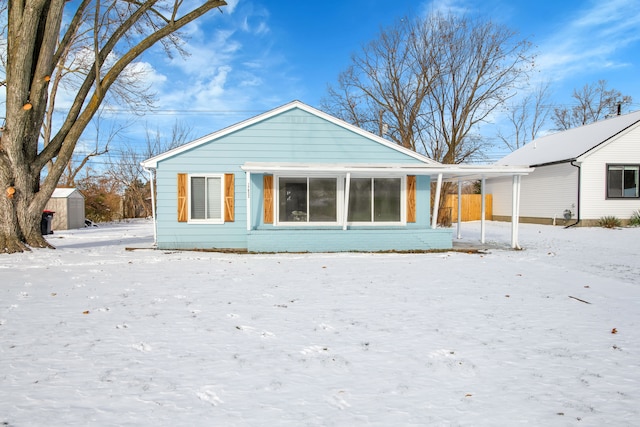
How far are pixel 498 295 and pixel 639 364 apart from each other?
226 centimetres

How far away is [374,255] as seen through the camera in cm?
923

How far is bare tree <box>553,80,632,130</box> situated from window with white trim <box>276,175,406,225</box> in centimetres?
2832

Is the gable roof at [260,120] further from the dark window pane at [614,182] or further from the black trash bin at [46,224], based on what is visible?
the dark window pane at [614,182]

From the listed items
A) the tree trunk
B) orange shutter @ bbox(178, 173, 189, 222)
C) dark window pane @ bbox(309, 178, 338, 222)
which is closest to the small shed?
the tree trunk

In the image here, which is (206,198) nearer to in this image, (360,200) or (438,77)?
(360,200)

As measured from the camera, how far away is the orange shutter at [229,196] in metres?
10.3

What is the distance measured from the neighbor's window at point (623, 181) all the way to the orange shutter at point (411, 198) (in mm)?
11577

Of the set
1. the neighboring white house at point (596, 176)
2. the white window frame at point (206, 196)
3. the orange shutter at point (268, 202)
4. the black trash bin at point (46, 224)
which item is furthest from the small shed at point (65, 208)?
the neighboring white house at point (596, 176)

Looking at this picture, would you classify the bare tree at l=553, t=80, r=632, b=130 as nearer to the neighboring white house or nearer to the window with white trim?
the neighboring white house

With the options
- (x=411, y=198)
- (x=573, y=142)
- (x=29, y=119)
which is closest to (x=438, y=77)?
(x=573, y=142)

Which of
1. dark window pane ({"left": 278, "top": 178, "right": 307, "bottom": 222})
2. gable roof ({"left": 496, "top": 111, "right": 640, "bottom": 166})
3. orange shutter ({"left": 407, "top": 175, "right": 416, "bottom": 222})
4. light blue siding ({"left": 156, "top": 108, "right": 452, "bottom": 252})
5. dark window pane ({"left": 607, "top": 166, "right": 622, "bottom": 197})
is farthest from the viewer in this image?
gable roof ({"left": 496, "top": 111, "right": 640, "bottom": 166})

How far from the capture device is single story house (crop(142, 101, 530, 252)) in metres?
9.97

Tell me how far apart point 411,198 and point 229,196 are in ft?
17.4

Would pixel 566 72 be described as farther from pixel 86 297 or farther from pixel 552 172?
pixel 86 297
